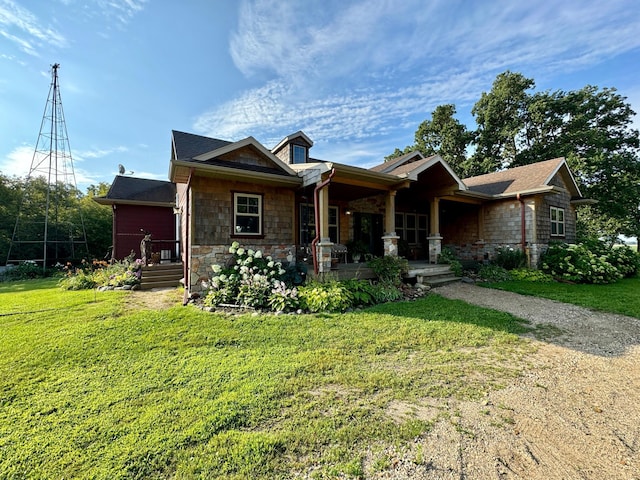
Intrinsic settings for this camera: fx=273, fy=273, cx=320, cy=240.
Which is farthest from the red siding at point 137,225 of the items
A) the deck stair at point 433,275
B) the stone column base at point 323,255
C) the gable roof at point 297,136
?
the deck stair at point 433,275

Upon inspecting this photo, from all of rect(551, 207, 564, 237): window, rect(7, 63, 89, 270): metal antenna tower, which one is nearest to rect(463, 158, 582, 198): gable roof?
rect(551, 207, 564, 237): window

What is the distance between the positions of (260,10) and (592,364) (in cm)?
1074

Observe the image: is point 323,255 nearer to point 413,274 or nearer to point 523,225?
point 413,274

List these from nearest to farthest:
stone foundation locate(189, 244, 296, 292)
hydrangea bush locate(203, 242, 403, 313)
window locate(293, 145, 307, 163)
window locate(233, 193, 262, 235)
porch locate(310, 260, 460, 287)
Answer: hydrangea bush locate(203, 242, 403, 313) < stone foundation locate(189, 244, 296, 292) < window locate(233, 193, 262, 235) < porch locate(310, 260, 460, 287) < window locate(293, 145, 307, 163)

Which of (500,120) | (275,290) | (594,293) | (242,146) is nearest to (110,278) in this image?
(242,146)

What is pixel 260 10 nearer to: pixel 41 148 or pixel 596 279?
pixel 596 279

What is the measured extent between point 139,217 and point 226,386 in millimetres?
12503

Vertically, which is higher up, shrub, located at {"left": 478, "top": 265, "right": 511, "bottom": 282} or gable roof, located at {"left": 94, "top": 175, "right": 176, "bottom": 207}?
gable roof, located at {"left": 94, "top": 175, "right": 176, "bottom": 207}

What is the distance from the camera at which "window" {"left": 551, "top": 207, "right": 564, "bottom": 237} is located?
40.8ft

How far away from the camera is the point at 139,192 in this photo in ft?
43.5

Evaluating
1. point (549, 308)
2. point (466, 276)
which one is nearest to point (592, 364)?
point (549, 308)

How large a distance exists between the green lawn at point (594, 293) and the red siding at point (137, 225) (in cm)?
1404

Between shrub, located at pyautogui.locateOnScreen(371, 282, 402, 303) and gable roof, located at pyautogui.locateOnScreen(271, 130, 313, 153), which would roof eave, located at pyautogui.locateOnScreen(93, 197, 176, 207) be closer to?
gable roof, located at pyautogui.locateOnScreen(271, 130, 313, 153)

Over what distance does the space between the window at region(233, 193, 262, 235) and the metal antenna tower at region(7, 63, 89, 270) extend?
38.4 ft
